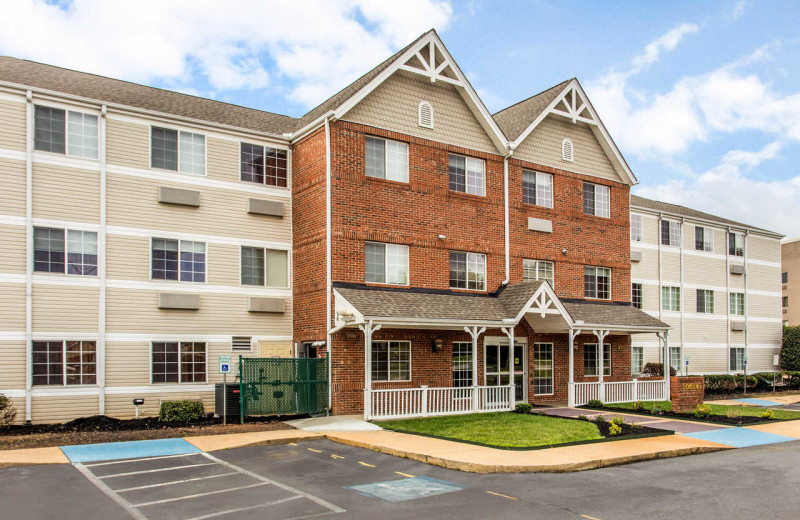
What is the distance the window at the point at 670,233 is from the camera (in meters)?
34.0

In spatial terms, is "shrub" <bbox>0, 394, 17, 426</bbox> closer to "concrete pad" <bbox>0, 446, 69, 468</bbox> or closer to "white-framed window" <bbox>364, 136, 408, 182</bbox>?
"concrete pad" <bbox>0, 446, 69, 468</bbox>

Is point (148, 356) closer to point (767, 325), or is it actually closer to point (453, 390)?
point (453, 390)

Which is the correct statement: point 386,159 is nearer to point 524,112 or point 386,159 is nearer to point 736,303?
point 524,112

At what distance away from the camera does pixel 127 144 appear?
2006 centimetres

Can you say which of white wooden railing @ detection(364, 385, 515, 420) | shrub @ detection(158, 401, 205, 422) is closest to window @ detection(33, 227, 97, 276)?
shrub @ detection(158, 401, 205, 422)

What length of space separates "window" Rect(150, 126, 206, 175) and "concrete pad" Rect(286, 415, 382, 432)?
8562 millimetres

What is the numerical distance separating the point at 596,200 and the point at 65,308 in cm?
2003

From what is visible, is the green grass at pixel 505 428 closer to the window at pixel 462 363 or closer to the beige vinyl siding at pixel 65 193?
the window at pixel 462 363

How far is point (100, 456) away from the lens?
1366 cm

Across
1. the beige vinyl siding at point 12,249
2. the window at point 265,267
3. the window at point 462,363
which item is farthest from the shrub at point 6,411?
the window at point 462,363

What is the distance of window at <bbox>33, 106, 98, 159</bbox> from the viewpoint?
1883cm

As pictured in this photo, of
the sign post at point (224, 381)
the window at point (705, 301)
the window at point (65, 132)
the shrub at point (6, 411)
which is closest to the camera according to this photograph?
the shrub at point (6, 411)

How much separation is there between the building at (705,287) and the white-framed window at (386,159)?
1502 cm

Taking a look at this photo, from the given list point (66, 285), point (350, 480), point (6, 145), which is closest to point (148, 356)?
point (66, 285)
